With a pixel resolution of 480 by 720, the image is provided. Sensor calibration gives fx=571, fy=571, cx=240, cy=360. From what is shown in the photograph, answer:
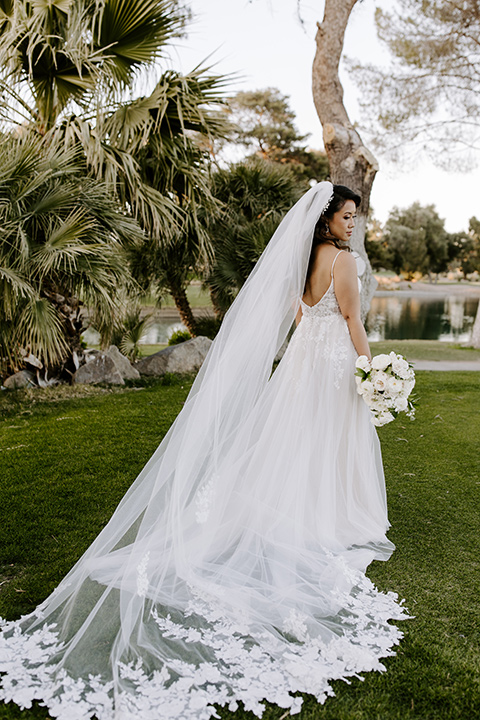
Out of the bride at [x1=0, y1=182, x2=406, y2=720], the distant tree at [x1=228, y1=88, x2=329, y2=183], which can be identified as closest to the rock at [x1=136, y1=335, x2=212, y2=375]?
the bride at [x1=0, y1=182, x2=406, y2=720]

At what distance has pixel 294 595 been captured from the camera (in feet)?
8.36

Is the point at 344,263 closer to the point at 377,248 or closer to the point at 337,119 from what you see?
the point at 337,119

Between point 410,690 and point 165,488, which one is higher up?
point 165,488

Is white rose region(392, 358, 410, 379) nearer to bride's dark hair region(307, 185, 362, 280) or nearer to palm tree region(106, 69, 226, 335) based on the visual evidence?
bride's dark hair region(307, 185, 362, 280)

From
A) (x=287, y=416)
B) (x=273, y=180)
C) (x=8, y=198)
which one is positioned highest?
(x=273, y=180)

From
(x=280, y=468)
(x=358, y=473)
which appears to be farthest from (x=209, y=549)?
(x=358, y=473)

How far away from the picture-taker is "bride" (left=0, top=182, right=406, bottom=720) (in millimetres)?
2066

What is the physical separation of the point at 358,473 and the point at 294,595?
961 mm

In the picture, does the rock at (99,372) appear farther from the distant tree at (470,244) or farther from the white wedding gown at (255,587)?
the distant tree at (470,244)

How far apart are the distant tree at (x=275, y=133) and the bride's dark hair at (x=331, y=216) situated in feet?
78.2

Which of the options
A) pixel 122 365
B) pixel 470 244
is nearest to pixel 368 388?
pixel 122 365

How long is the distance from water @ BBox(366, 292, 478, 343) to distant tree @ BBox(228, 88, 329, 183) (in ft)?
24.6

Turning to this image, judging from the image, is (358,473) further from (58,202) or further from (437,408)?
(58,202)

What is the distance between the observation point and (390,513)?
12.4 ft
